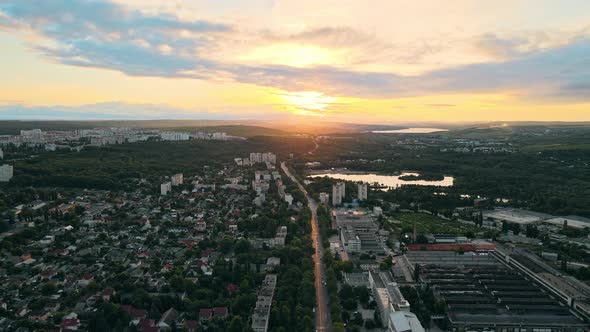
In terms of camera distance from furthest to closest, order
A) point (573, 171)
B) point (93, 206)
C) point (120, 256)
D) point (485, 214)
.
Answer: point (573, 171), point (485, 214), point (93, 206), point (120, 256)

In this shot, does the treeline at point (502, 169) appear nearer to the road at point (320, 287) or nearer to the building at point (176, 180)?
the building at point (176, 180)

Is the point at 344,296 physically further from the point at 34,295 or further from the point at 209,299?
the point at 34,295

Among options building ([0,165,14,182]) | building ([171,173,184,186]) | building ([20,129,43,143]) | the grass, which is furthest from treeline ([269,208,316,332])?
building ([20,129,43,143])

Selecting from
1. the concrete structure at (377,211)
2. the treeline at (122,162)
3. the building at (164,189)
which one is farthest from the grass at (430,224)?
the treeline at (122,162)

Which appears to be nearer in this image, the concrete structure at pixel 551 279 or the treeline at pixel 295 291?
the treeline at pixel 295 291

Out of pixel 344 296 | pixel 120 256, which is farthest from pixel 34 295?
pixel 344 296

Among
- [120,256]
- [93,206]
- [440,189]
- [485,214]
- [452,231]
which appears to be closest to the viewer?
[120,256]

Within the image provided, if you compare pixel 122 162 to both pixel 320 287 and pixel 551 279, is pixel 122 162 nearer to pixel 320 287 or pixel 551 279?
pixel 320 287

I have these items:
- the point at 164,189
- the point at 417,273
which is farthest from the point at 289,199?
the point at 417,273
